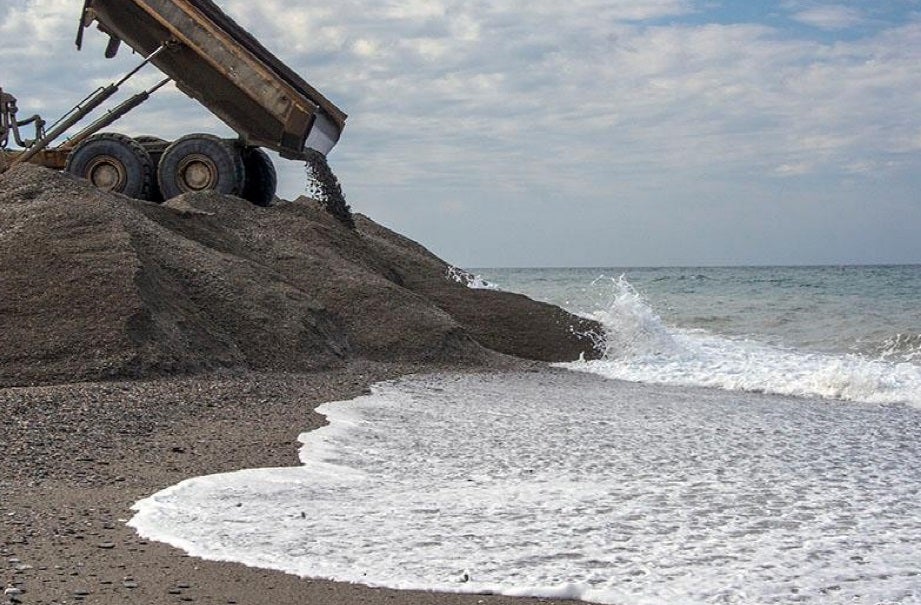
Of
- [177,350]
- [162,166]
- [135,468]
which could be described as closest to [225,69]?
[162,166]

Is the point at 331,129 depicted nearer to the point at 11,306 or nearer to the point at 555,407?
the point at 11,306

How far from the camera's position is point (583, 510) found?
5.34 m

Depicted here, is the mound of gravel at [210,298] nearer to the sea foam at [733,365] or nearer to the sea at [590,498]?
the sea foam at [733,365]

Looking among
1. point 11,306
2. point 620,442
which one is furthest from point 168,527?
point 11,306

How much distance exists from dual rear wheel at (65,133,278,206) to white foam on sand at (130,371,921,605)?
8.88 metres

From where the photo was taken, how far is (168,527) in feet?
16.3

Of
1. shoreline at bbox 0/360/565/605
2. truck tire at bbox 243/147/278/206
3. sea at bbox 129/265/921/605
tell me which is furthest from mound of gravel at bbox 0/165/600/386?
sea at bbox 129/265/921/605

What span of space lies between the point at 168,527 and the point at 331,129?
40.5ft

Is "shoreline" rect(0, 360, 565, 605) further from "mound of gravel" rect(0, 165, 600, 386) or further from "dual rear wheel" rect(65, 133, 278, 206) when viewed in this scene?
"dual rear wheel" rect(65, 133, 278, 206)

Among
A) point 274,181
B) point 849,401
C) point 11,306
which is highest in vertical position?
point 274,181

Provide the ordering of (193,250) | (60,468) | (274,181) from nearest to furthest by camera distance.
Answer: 1. (60,468)
2. (193,250)
3. (274,181)

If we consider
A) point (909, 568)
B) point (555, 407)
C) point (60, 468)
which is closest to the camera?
point (909, 568)

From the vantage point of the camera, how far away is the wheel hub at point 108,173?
54.3ft

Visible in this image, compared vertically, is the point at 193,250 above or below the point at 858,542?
above
